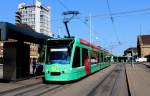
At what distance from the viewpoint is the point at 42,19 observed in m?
64.6

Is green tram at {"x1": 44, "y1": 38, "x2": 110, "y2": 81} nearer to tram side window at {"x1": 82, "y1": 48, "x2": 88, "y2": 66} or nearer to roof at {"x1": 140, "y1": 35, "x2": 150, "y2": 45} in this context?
tram side window at {"x1": 82, "y1": 48, "x2": 88, "y2": 66}

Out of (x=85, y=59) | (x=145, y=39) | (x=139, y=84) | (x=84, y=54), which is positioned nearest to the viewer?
(x=139, y=84)

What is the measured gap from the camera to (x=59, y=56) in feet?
79.8

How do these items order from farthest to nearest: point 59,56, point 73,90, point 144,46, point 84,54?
point 144,46 < point 84,54 < point 59,56 < point 73,90

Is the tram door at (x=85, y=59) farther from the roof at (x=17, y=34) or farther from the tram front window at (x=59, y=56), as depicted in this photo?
the tram front window at (x=59, y=56)

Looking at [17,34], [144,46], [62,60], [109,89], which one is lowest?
[109,89]

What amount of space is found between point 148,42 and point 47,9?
446 ft

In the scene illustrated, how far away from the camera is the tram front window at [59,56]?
2415cm

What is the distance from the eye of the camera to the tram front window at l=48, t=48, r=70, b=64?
79.2 feet

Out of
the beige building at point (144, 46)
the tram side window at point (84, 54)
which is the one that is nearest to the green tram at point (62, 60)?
the tram side window at point (84, 54)

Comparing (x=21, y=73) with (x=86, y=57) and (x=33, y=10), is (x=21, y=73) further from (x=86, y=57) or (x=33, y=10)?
(x=33, y=10)

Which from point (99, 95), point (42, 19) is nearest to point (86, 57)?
point (99, 95)

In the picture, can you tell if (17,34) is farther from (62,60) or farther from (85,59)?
(85,59)

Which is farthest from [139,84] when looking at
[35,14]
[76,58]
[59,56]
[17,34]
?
[35,14]
